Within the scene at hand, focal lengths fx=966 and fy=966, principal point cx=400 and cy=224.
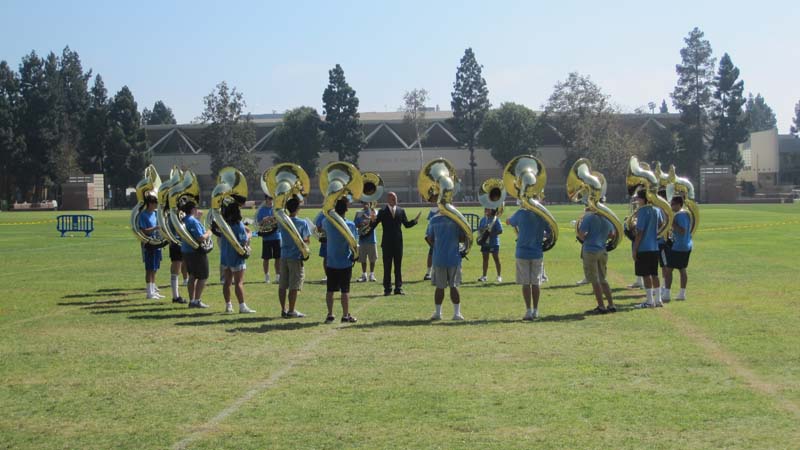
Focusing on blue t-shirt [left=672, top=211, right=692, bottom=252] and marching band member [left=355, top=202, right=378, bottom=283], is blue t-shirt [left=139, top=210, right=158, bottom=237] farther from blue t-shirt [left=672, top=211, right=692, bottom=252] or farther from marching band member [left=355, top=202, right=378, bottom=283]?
blue t-shirt [left=672, top=211, right=692, bottom=252]

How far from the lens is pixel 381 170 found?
368ft

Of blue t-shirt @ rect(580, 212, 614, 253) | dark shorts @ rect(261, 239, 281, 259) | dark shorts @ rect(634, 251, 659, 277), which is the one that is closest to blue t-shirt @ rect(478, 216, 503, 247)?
dark shorts @ rect(261, 239, 281, 259)

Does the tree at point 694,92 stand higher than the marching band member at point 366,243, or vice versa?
the tree at point 694,92

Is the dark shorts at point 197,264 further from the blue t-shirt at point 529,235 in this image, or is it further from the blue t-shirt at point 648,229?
the blue t-shirt at point 648,229

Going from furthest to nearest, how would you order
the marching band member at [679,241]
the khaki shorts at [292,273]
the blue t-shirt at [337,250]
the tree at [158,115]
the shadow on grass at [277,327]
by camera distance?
the tree at [158,115]
the marching band member at [679,241]
the khaki shorts at [292,273]
the blue t-shirt at [337,250]
the shadow on grass at [277,327]

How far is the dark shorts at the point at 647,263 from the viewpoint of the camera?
16.3 metres

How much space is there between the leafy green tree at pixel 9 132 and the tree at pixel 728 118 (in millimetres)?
78316

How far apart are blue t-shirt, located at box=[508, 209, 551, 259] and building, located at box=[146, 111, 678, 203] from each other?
89958mm

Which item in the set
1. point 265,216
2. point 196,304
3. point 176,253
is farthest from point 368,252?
point 196,304

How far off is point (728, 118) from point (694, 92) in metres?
5.06

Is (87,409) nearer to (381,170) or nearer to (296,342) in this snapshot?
(296,342)

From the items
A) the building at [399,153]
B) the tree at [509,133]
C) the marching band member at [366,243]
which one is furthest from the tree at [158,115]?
the marching band member at [366,243]

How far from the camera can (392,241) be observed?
1947cm

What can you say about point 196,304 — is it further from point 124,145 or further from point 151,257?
point 124,145
